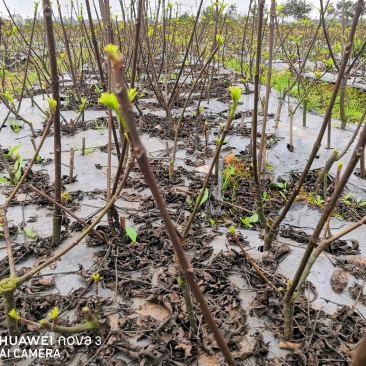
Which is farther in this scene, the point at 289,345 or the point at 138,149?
the point at 289,345

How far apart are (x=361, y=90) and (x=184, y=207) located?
551 cm


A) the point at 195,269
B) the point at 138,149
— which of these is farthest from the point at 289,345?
the point at 138,149

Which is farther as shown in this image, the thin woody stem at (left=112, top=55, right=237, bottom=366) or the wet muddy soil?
the wet muddy soil

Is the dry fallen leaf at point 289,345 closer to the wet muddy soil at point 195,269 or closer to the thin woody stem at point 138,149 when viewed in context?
the wet muddy soil at point 195,269

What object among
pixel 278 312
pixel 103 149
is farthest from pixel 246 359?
pixel 103 149

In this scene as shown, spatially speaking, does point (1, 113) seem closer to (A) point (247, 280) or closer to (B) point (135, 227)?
(B) point (135, 227)

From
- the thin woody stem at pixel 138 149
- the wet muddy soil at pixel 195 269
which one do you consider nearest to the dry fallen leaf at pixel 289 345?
the wet muddy soil at pixel 195 269

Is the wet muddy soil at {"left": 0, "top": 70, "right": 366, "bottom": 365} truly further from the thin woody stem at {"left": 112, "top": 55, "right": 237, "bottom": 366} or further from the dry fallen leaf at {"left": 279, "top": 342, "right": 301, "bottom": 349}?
the thin woody stem at {"left": 112, "top": 55, "right": 237, "bottom": 366}

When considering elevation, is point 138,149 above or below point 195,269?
above

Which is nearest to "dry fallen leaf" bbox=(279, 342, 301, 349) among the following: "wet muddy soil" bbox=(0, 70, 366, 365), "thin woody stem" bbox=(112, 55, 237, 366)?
"wet muddy soil" bbox=(0, 70, 366, 365)

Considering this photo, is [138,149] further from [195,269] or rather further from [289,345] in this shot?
[195,269]

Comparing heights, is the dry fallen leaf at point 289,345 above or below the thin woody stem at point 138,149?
below

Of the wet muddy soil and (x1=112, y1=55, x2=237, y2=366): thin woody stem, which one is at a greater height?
(x1=112, y1=55, x2=237, y2=366): thin woody stem

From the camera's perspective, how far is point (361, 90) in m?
6.16
